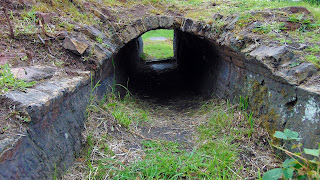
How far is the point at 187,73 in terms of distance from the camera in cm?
731

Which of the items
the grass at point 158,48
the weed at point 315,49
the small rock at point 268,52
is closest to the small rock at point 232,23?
the small rock at point 268,52

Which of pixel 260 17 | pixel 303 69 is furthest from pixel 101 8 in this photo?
pixel 303 69

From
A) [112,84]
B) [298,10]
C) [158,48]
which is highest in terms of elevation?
[298,10]

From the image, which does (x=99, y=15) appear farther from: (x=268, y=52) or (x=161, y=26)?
(x=268, y=52)

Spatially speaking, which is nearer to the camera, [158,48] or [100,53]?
[100,53]

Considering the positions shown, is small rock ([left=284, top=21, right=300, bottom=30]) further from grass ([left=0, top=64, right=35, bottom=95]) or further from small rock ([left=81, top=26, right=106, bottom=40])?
grass ([left=0, top=64, right=35, bottom=95])

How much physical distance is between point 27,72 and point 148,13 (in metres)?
2.87

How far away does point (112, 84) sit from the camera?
156 inches

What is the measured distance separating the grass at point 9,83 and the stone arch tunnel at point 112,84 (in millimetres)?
69

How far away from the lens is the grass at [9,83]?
5.91ft

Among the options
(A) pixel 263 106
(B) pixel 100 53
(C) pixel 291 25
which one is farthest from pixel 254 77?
(B) pixel 100 53

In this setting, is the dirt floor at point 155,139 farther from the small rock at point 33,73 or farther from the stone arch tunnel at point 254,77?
the small rock at point 33,73

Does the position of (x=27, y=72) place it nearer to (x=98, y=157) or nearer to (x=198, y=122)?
(x=98, y=157)

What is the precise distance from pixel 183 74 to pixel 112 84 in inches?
164
